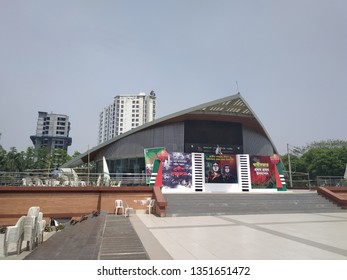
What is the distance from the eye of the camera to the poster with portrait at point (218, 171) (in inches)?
804

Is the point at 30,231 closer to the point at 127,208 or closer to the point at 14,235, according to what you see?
the point at 14,235

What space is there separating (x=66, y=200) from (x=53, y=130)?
4470 inches

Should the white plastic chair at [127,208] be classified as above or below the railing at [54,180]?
below

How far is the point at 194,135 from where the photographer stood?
26469 millimetres

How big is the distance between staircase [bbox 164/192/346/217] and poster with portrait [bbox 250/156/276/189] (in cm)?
433

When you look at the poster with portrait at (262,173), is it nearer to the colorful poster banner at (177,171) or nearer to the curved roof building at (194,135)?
the curved roof building at (194,135)

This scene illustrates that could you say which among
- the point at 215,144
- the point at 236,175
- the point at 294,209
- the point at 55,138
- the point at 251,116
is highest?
the point at 55,138

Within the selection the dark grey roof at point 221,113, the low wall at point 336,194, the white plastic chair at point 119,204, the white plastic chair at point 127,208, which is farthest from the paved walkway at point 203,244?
the dark grey roof at point 221,113

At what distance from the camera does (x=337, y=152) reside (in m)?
44.9

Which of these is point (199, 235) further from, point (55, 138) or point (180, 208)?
point (55, 138)

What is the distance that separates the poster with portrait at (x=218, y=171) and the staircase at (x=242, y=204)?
451 centimetres

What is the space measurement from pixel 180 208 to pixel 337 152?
140 feet

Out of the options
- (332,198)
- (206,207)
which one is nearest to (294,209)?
(332,198)

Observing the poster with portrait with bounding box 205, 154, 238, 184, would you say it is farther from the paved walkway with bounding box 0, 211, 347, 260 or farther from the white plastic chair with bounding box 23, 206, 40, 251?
the white plastic chair with bounding box 23, 206, 40, 251
